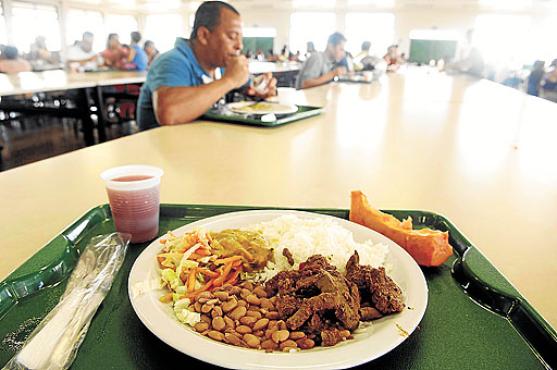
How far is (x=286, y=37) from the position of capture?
18109 mm

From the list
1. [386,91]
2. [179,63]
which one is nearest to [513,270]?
[179,63]

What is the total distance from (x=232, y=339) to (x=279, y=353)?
0.21ft

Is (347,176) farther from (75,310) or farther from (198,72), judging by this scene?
(198,72)

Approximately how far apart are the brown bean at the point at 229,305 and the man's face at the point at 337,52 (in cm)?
537

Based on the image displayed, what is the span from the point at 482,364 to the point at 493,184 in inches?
34.7

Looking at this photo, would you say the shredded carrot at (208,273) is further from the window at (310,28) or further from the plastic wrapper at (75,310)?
the window at (310,28)

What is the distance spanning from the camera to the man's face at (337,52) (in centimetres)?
550

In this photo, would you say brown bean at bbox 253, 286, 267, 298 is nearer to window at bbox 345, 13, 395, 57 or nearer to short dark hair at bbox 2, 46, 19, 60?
short dark hair at bbox 2, 46, 19, 60

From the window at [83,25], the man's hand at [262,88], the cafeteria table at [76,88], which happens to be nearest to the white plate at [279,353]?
the man's hand at [262,88]

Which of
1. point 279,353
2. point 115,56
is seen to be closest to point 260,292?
point 279,353

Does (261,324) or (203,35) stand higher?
(203,35)

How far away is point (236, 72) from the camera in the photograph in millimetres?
2354

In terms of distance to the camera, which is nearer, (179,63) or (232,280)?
(232,280)

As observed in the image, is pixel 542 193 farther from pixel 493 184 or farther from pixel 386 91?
pixel 386 91
